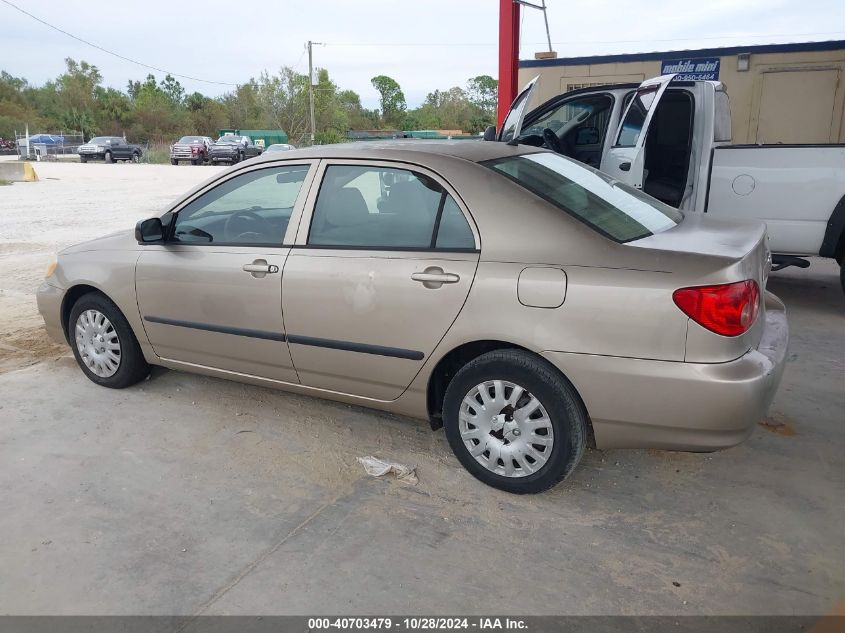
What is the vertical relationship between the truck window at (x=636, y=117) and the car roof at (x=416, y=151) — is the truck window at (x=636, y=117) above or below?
above

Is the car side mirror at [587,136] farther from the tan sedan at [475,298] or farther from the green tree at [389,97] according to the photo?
the green tree at [389,97]

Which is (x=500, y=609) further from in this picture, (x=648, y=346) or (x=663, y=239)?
(x=663, y=239)

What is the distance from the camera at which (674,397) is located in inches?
107

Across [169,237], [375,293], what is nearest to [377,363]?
[375,293]

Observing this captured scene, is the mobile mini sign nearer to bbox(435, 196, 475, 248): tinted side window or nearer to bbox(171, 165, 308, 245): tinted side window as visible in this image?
bbox(171, 165, 308, 245): tinted side window

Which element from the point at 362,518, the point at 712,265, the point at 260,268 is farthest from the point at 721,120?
the point at 362,518

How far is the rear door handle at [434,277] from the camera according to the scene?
3.09 meters

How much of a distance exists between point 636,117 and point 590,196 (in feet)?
11.6

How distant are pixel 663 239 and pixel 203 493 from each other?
8.20 ft

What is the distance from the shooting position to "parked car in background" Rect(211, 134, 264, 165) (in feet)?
123

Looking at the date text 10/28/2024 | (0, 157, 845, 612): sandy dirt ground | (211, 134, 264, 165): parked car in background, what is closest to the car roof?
(0, 157, 845, 612): sandy dirt ground

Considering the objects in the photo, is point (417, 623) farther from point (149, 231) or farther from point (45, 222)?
point (45, 222)

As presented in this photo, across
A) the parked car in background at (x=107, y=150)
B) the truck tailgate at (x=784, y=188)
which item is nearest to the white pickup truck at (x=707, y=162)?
the truck tailgate at (x=784, y=188)

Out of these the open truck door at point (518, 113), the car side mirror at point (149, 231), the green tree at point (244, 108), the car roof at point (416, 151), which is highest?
the green tree at point (244, 108)
